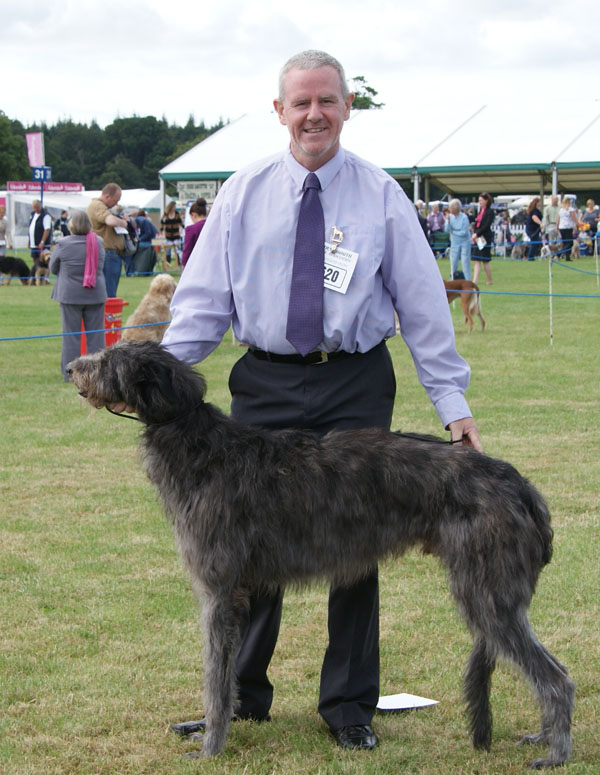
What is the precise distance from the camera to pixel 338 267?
3.55 m

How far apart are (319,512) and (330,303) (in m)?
0.79

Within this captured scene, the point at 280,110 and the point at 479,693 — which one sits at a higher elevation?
the point at 280,110

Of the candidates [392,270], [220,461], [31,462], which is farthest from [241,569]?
[31,462]

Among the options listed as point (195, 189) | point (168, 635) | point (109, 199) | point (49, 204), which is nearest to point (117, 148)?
point (49, 204)

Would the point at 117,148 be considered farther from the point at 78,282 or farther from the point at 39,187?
the point at 78,282

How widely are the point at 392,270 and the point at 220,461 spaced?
3.27 ft

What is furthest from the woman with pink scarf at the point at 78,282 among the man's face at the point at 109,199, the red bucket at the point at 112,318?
the man's face at the point at 109,199

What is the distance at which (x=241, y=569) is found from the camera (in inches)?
136

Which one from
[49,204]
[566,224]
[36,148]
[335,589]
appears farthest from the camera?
[49,204]

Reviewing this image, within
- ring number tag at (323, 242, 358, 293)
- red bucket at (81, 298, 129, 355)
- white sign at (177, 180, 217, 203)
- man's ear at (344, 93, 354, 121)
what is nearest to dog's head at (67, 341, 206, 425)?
A: ring number tag at (323, 242, 358, 293)

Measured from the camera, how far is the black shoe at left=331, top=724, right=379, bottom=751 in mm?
3737

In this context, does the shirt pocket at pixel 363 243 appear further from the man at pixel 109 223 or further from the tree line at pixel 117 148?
the tree line at pixel 117 148

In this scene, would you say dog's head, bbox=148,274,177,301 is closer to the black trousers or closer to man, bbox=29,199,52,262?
the black trousers

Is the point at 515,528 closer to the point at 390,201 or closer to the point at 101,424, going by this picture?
the point at 390,201
